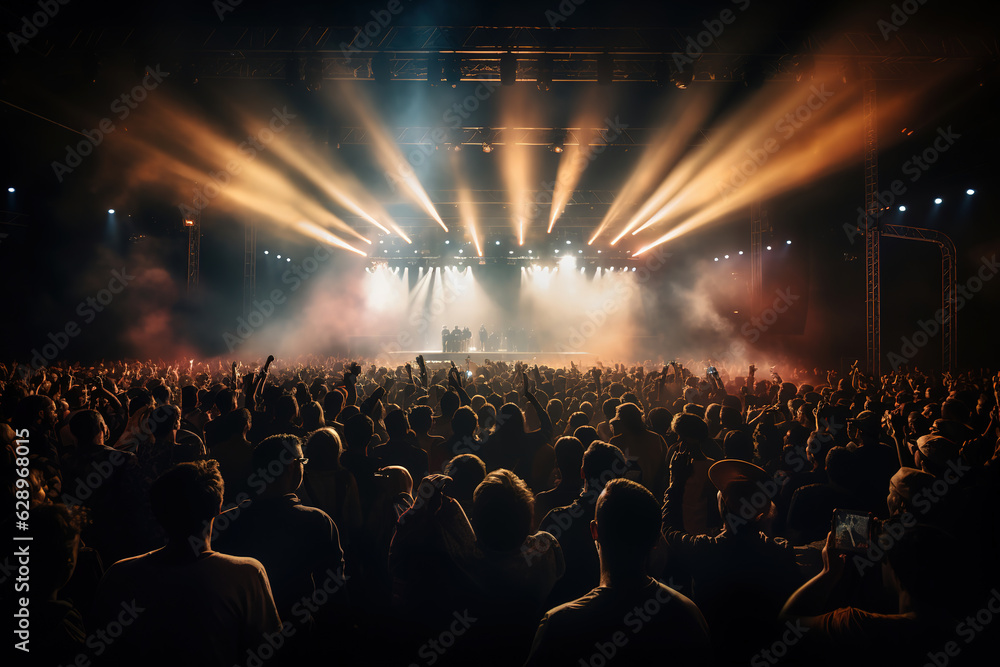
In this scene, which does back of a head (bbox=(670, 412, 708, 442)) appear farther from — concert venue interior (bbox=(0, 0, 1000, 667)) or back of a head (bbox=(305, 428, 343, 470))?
back of a head (bbox=(305, 428, 343, 470))

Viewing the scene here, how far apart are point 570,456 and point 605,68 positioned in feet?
29.8

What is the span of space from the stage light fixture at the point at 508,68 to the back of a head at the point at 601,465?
905 cm

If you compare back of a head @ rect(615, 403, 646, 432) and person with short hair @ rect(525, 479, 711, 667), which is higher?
back of a head @ rect(615, 403, 646, 432)

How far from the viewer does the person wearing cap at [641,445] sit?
4.11 meters

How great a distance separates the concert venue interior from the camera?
1.89 m

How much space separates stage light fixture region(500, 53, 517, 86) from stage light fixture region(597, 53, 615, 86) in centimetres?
159

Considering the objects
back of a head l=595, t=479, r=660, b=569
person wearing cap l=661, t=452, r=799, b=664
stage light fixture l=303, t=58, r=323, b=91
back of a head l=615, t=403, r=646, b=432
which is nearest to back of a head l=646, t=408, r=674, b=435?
back of a head l=615, t=403, r=646, b=432

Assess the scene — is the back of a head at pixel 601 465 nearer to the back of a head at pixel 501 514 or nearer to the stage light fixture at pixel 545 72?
the back of a head at pixel 501 514

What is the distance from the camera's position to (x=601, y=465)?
2859mm

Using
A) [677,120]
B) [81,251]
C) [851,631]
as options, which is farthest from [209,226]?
[851,631]

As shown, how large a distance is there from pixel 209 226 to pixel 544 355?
14763 mm

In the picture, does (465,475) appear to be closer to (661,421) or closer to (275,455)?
(275,455)

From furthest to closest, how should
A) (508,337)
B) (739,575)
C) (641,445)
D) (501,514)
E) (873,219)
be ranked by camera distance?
(508,337) → (873,219) → (641,445) → (739,575) → (501,514)

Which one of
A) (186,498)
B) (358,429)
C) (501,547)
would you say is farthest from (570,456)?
(186,498)
